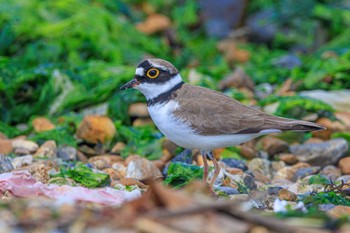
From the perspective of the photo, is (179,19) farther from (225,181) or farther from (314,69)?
(225,181)

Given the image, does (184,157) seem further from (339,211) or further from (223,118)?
(339,211)

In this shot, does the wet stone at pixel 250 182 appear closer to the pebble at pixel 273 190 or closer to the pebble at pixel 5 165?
the pebble at pixel 273 190

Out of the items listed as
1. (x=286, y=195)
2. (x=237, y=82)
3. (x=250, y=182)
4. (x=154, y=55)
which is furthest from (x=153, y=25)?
(x=286, y=195)

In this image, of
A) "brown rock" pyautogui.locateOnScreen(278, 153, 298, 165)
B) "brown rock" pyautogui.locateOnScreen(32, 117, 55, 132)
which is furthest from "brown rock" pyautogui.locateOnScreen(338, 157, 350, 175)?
"brown rock" pyautogui.locateOnScreen(32, 117, 55, 132)

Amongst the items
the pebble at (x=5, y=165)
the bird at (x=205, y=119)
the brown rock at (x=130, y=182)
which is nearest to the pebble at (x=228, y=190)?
the bird at (x=205, y=119)

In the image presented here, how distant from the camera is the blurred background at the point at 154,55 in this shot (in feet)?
31.5

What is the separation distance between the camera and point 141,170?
23.9ft

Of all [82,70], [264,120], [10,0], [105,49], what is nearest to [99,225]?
[264,120]

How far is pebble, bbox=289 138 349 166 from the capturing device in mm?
8375

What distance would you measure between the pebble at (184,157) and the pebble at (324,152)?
1218 mm

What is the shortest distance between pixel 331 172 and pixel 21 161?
3.14 m

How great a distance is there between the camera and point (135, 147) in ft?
28.4

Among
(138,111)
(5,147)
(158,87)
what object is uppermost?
(158,87)

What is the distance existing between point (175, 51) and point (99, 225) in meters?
9.78
